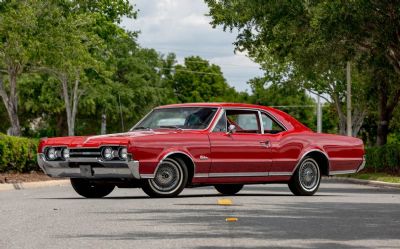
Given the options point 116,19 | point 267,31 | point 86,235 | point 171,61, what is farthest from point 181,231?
point 171,61

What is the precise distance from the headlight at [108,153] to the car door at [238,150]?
1.87 m

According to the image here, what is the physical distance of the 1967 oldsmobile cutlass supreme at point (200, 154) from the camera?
638 inches

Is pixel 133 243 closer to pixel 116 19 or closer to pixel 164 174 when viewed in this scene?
pixel 164 174

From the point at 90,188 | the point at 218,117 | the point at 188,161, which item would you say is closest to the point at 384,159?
the point at 218,117

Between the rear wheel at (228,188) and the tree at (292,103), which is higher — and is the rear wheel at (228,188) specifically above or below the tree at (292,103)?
below

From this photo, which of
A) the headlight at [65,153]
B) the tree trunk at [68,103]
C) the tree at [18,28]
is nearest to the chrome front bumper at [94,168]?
the headlight at [65,153]

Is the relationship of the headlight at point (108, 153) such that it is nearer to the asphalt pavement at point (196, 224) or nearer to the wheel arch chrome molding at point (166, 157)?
the wheel arch chrome molding at point (166, 157)

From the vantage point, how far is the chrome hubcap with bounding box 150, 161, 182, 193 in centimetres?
1650

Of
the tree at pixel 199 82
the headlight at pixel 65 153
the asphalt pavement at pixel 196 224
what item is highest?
the tree at pixel 199 82

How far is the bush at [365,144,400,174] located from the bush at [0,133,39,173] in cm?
1337

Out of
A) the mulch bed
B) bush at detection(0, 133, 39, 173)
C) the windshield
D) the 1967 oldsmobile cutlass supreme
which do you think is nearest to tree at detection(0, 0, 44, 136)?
bush at detection(0, 133, 39, 173)

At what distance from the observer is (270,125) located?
1856 centimetres

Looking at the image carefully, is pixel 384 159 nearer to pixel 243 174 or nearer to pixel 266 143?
pixel 266 143

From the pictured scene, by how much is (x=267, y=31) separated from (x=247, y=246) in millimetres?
24447
